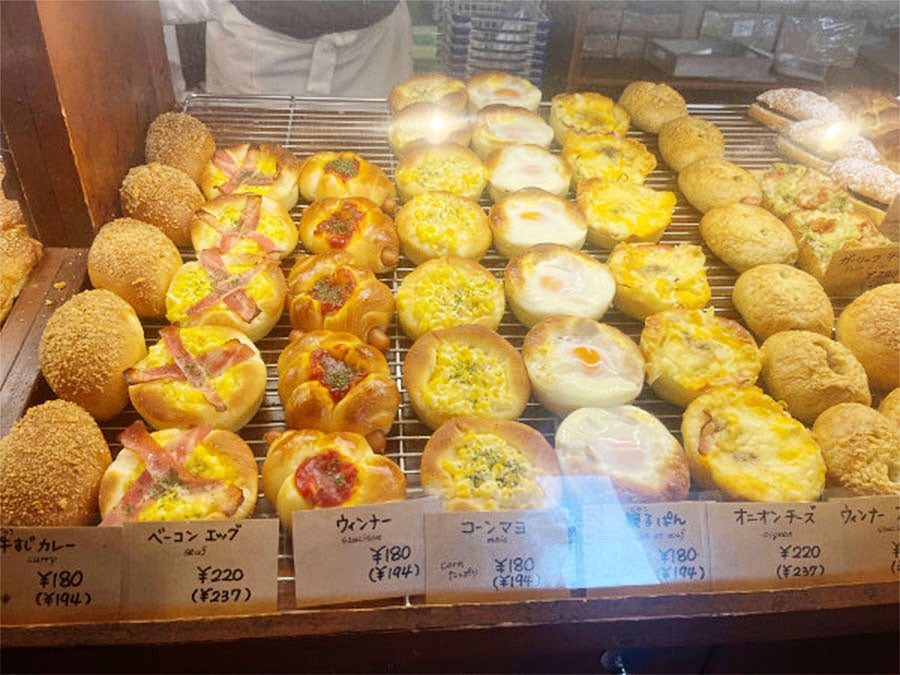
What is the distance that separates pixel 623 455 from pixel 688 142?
7.39ft

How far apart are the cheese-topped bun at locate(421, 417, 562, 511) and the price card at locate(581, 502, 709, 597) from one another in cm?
24

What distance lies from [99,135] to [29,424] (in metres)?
1.36

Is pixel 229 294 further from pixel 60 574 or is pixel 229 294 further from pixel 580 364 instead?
pixel 580 364

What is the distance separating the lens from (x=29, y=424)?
2.27 m

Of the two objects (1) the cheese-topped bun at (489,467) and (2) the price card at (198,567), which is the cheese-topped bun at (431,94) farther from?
(2) the price card at (198,567)

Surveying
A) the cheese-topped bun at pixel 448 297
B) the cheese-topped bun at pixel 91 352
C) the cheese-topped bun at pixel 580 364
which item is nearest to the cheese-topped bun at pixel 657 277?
the cheese-topped bun at pixel 580 364

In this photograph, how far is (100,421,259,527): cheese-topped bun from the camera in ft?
7.06

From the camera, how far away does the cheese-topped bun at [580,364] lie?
2.68 meters

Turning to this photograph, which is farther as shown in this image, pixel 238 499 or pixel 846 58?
pixel 846 58

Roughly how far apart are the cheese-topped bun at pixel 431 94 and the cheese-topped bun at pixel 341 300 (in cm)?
160

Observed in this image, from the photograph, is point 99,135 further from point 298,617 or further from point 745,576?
point 745,576

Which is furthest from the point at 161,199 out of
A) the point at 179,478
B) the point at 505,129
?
the point at 505,129

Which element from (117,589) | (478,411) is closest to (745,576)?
(478,411)

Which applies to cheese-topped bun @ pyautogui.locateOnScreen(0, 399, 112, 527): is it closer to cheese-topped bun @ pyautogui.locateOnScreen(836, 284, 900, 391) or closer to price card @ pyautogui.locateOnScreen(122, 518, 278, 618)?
price card @ pyautogui.locateOnScreen(122, 518, 278, 618)
